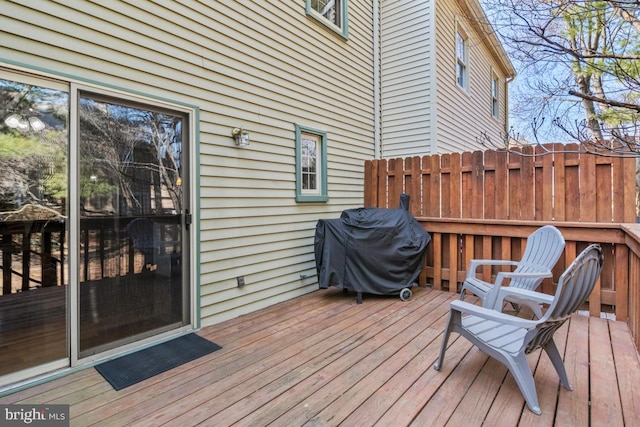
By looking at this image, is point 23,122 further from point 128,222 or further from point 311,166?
point 311,166

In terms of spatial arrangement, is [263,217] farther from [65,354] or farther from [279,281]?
[65,354]

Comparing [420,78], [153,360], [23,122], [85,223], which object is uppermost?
[420,78]

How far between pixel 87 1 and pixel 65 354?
2682mm

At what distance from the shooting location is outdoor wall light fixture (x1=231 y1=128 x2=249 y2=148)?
3.55m

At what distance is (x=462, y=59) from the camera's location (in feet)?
24.0

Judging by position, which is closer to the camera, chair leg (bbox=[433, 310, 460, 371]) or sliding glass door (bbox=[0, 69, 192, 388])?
sliding glass door (bbox=[0, 69, 192, 388])

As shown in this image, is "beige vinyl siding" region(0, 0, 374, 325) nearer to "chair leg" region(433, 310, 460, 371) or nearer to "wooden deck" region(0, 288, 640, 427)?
"wooden deck" region(0, 288, 640, 427)

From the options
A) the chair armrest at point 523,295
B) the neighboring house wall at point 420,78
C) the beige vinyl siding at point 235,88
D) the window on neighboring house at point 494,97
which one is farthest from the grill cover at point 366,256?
the window on neighboring house at point 494,97

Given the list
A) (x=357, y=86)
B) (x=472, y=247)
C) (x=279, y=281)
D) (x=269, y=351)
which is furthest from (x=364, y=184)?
(x=269, y=351)

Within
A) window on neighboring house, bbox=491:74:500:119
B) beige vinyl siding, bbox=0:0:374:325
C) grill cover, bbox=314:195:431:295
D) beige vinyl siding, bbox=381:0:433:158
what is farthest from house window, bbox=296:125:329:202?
window on neighboring house, bbox=491:74:500:119

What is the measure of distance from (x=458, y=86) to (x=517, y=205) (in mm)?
3761

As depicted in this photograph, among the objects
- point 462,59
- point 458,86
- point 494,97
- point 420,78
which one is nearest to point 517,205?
point 420,78

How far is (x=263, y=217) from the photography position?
13.0 ft

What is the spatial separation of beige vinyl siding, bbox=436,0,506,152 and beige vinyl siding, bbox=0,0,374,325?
1.88 m
